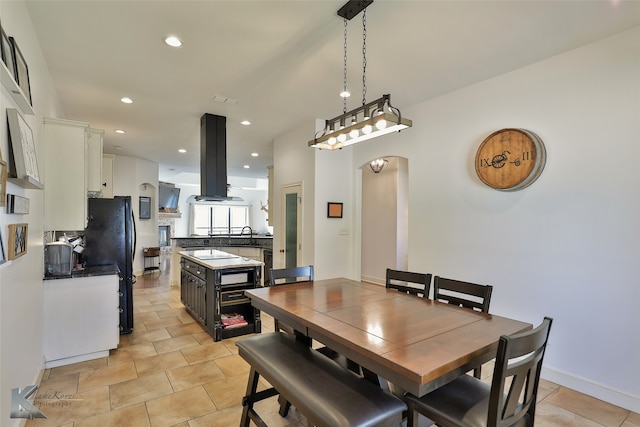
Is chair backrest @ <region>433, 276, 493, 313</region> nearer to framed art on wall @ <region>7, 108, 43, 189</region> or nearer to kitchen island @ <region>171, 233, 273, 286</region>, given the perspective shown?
framed art on wall @ <region>7, 108, 43, 189</region>

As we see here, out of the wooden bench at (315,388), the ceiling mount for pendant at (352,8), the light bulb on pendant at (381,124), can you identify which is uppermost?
the ceiling mount for pendant at (352,8)

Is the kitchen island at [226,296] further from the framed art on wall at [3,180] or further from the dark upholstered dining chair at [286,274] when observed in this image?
the framed art on wall at [3,180]

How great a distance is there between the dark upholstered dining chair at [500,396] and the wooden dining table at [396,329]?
0.14 meters

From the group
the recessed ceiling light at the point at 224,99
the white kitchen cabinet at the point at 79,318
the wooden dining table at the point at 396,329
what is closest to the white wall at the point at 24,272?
the white kitchen cabinet at the point at 79,318

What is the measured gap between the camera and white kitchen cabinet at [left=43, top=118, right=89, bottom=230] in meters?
2.96

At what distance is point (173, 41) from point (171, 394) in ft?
9.43

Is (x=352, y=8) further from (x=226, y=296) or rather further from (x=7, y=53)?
(x=226, y=296)

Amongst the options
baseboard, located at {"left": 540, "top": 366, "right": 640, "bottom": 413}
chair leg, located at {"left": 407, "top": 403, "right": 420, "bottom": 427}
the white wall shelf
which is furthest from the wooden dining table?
the white wall shelf

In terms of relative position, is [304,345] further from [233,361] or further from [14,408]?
[14,408]

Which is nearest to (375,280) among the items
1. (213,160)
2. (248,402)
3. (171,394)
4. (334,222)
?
(334,222)

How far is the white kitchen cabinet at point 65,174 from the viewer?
296 centimetres

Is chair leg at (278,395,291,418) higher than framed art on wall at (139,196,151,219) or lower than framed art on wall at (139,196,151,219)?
lower

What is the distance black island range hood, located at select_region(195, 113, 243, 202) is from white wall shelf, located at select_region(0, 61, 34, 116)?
223cm

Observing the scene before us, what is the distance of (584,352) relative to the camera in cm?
263
